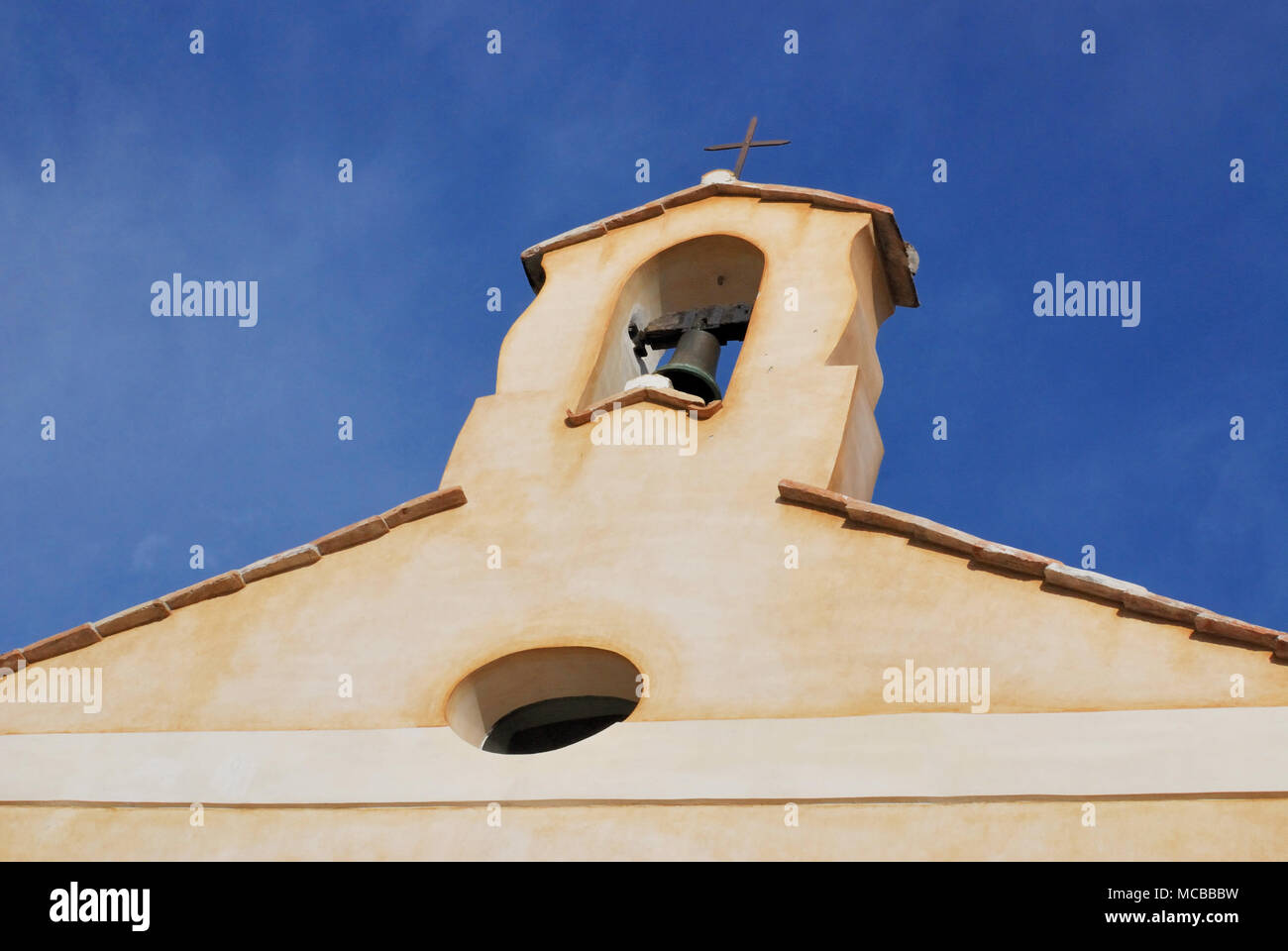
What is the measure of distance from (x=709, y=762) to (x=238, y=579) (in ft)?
11.5

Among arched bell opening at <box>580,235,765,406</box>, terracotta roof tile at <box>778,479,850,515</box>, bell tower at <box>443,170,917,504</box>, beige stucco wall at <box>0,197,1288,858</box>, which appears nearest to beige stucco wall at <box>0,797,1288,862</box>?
beige stucco wall at <box>0,197,1288,858</box>

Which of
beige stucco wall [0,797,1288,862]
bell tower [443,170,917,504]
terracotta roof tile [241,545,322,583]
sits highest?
bell tower [443,170,917,504]

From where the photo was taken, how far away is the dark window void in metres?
10.2

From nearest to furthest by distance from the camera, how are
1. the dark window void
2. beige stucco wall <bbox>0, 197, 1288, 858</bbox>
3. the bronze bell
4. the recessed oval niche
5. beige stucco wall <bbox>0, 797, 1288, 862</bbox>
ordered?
beige stucco wall <bbox>0, 797, 1288, 862</bbox> < beige stucco wall <bbox>0, 197, 1288, 858</bbox> < the recessed oval niche < the dark window void < the bronze bell

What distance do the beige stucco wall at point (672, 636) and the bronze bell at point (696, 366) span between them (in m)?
1.07

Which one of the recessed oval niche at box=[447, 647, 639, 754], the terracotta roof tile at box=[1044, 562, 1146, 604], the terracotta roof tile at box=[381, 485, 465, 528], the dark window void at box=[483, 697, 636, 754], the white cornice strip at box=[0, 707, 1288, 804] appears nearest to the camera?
the white cornice strip at box=[0, 707, 1288, 804]

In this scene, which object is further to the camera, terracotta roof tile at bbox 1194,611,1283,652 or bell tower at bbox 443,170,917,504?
bell tower at bbox 443,170,917,504

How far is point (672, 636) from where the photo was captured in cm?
973

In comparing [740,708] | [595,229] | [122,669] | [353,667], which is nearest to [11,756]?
[122,669]

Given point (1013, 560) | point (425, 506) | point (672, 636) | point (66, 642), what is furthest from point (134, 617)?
point (1013, 560)

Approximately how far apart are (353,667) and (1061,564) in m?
3.65

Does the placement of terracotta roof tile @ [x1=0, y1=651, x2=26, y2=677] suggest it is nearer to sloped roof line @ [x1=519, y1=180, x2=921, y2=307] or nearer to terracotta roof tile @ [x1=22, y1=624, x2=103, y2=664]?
terracotta roof tile @ [x1=22, y1=624, x2=103, y2=664]

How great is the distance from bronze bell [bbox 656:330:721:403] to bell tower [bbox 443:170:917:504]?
2 cm

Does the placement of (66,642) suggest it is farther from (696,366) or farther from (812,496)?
(696,366)
